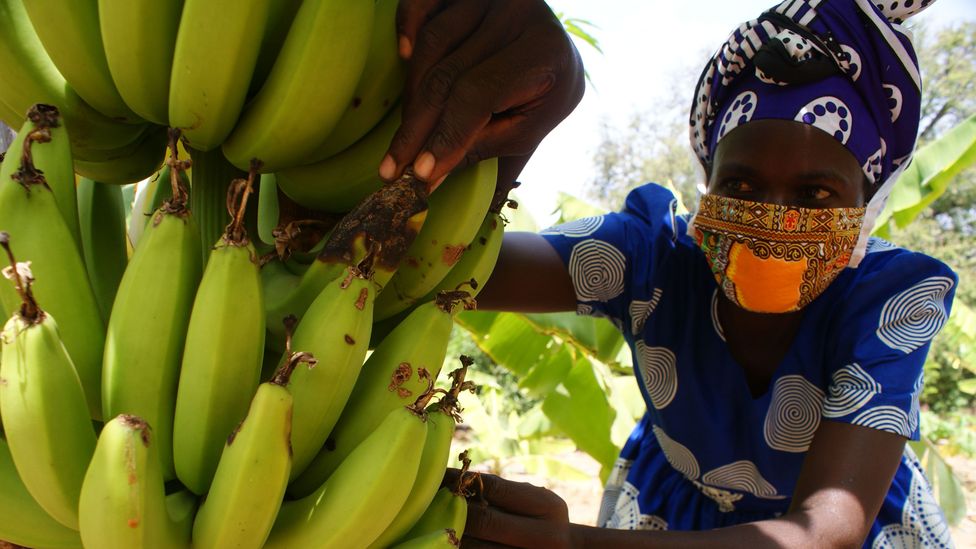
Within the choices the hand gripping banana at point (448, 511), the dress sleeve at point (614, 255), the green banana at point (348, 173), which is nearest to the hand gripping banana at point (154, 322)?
the green banana at point (348, 173)

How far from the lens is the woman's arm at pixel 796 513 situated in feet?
3.62

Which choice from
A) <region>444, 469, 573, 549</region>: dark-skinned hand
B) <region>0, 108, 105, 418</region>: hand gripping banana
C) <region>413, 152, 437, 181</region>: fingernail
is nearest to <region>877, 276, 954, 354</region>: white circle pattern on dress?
<region>444, 469, 573, 549</region>: dark-skinned hand

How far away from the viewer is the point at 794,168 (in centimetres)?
177

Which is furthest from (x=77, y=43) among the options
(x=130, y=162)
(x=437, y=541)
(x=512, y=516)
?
(x=512, y=516)

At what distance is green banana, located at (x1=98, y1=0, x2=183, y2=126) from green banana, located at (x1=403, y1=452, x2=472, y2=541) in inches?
23.5

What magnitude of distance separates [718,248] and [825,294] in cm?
33

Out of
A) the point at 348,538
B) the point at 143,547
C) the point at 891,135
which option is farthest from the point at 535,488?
the point at 891,135

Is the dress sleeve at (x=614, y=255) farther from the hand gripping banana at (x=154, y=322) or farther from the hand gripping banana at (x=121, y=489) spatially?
the hand gripping banana at (x=121, y=489)

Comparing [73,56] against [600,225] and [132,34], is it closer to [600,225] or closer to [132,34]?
[132,34]

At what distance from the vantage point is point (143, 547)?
743 millimetres

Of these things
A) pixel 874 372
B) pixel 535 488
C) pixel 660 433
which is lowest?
pixel 660 433

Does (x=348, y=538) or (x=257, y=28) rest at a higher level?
(x=257, y=28)

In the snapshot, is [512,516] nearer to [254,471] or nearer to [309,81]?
[254,471]

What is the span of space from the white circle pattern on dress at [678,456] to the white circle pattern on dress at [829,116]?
901mm
